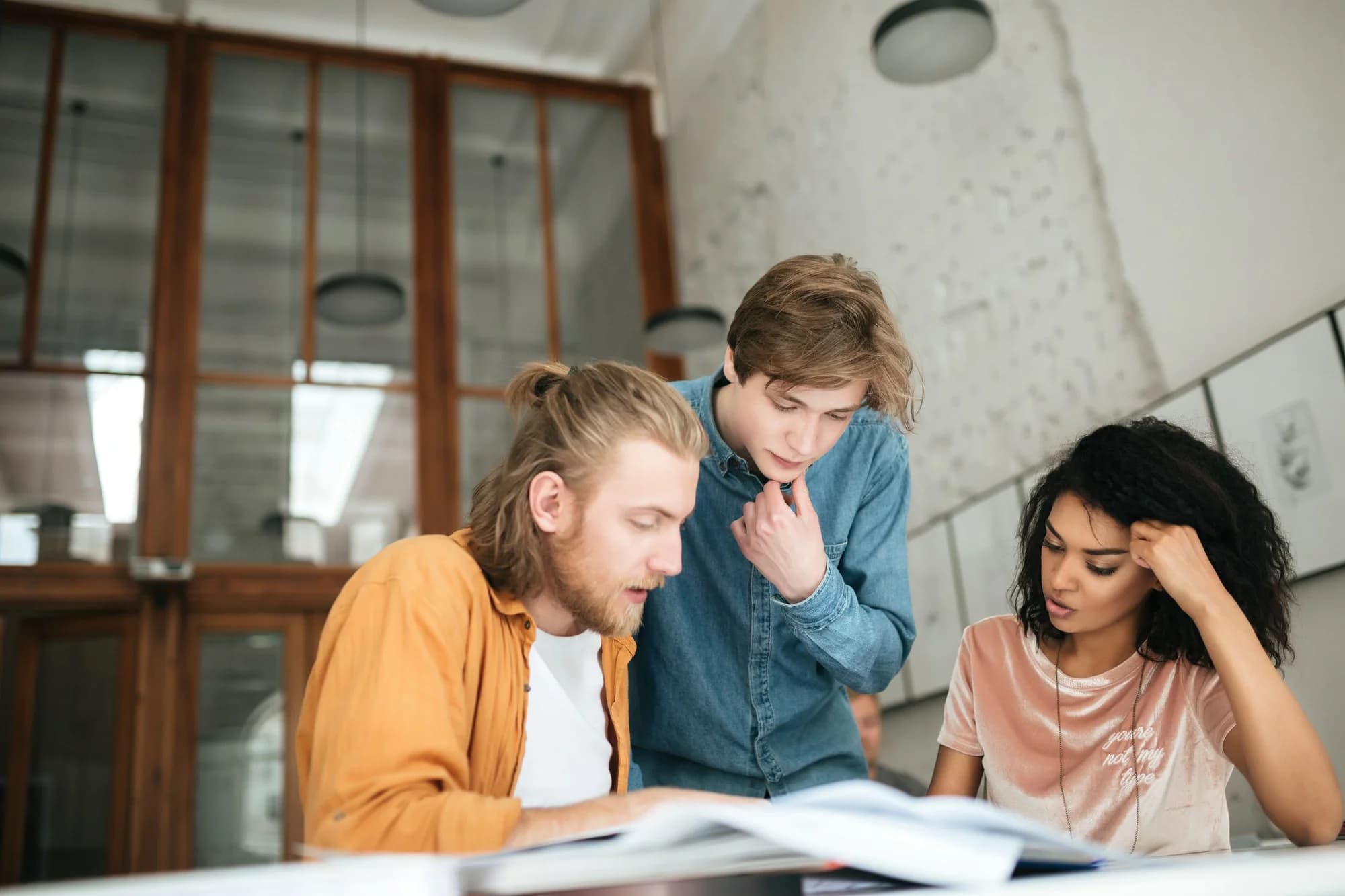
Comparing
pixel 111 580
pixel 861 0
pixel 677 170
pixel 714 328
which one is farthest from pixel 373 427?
pixel 861 0

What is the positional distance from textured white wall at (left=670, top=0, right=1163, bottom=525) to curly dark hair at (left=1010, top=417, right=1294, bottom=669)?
1797 millimetres

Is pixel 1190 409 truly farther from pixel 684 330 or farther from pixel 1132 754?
pixel 684 330

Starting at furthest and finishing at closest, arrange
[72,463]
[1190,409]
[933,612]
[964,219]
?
[72,463]
[964,219]
[933,612]
[1190,409]

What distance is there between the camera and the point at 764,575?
1303 millimetres

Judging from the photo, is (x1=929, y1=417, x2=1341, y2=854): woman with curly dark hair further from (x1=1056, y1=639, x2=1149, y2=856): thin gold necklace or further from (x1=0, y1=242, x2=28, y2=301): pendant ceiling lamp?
(x1=0, y1=242, x2=28, y2=301): pendant ceiling lamp

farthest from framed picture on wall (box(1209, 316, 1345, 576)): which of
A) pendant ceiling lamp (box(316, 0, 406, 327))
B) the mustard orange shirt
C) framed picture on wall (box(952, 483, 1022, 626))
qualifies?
pendant ceiling lamp (box(316, 0, 406, 327))

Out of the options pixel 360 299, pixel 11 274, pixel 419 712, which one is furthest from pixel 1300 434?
pixel 11 274

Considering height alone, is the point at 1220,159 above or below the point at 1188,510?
above

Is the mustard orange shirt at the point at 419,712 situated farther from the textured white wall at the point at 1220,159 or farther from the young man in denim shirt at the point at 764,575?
the textured white wall at the point at 1220,159

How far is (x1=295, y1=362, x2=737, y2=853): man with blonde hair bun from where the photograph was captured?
846 millimetres

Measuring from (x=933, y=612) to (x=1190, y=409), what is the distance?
48.7 inches

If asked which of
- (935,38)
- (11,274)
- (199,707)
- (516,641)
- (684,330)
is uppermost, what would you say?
(11,274)

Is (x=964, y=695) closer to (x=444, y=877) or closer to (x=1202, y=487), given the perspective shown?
(x=1202, y=487)

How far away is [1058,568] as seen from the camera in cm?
129
